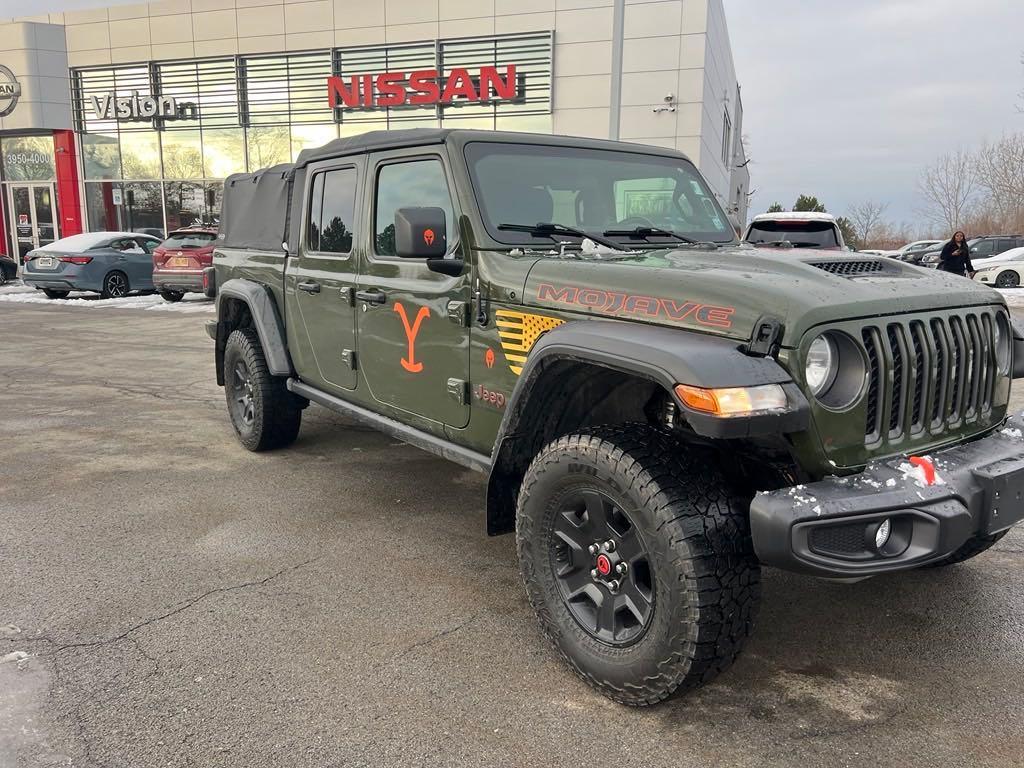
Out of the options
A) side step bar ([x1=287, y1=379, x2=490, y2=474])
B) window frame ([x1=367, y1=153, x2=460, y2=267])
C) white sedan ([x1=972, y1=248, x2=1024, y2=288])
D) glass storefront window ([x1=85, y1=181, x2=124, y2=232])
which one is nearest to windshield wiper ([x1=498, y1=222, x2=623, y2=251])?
window frame ([x1=367, y1=153, x2=460, y2=267])

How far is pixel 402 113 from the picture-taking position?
72.8 feet

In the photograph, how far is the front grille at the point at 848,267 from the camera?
2.80 metres

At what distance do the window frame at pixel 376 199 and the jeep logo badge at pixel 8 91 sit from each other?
2727 cm

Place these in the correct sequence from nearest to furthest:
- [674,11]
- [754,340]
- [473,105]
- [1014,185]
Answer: [754,340] → [674,11] → [473,105] → [1014,185]

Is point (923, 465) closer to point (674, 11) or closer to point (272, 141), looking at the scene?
point (674, 11)

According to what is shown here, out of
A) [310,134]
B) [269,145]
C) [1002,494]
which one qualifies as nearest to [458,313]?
[1002,494]

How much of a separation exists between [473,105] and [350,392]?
18.7m

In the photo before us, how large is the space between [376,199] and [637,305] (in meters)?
1.87

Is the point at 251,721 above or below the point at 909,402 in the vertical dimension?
below

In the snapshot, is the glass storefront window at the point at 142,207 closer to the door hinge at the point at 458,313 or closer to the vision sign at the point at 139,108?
the vision sign at the point at 139,108

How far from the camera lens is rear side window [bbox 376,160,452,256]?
→ 3.56 metres

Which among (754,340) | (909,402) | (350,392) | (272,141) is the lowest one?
(350,392)

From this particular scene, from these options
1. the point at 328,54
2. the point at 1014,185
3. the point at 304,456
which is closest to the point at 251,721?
the point at 304,456

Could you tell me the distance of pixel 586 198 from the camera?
146 inches
